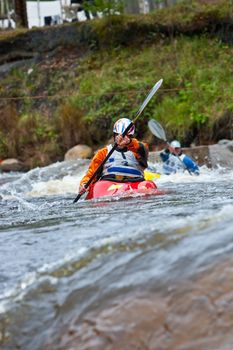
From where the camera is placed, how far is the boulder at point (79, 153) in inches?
548

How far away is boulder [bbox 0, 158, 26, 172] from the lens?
47.9 ft

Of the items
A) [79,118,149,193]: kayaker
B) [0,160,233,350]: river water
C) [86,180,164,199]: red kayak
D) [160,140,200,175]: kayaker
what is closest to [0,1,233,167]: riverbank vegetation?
[160,140,200,175]: kayaker

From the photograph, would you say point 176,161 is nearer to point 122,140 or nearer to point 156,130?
point 156,130

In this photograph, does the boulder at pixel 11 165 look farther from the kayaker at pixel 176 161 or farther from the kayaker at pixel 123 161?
the kayaker at pixel 123 161

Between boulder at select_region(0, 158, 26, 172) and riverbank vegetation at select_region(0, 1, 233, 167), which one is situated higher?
riverbank vegetation at select_region(0, 1, 233, 167)

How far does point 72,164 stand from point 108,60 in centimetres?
627

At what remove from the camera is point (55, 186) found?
10555 mm

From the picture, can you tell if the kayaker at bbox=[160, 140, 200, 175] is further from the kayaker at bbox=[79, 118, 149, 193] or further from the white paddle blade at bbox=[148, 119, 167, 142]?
the kayaker at bbox=[79, 118, 149, 193]

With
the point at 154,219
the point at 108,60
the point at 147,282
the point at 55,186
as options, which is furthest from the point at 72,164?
the point at 147,282

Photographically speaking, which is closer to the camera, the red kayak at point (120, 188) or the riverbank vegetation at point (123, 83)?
the red kayak at point (120, 188)

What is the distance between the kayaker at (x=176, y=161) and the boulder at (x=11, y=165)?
186 inches

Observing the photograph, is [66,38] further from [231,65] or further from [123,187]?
[123,187]

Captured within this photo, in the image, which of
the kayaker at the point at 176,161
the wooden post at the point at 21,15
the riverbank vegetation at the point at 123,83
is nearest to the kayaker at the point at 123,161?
the kayaker at the point at 176,161

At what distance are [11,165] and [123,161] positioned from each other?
775 centimetres
